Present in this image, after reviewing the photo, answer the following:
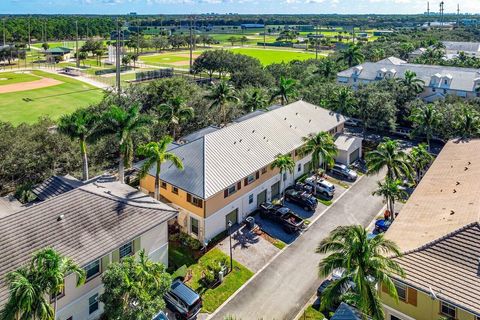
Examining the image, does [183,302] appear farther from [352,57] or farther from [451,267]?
[352,57]

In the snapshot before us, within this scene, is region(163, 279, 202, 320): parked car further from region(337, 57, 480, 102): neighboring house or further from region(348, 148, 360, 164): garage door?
region(337, 57, 480, 102): neighboring house

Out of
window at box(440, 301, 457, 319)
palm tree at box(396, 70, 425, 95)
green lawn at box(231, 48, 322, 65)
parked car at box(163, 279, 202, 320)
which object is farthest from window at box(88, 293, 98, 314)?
green lawn at box(231, 48, 322, 65)

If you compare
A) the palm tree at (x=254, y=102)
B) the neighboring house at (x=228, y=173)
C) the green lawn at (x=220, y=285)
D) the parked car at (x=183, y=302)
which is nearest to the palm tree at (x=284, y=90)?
the palm tree at (x=254, y=102)

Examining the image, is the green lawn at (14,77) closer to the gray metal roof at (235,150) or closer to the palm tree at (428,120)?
the gray metal roof at (235,150)

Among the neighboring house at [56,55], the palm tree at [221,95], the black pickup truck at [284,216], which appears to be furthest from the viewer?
the neighboring house at [56,55]

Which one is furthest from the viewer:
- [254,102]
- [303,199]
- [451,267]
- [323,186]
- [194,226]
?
[254,102]

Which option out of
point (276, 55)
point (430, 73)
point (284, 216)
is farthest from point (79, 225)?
point (276, 55)
